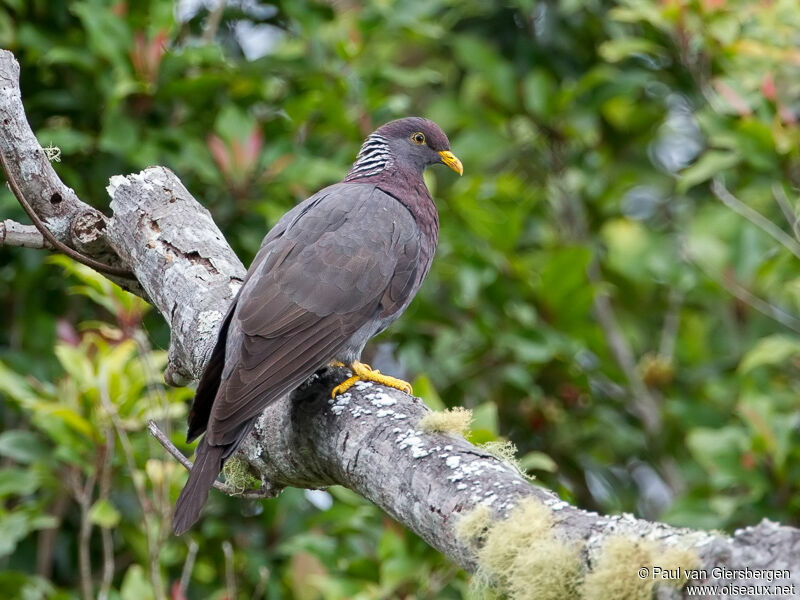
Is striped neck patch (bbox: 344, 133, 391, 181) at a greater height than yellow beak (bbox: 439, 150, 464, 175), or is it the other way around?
striped neck patch (bbox: 344, 133, 391, 181)

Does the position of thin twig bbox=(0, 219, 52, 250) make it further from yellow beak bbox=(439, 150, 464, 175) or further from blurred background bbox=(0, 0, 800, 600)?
yellow beak bbox=(439, 150, 464, 175)

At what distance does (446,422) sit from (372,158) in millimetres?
2002

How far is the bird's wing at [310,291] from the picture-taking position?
107 inches

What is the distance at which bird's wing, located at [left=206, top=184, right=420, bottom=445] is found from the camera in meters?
2.73

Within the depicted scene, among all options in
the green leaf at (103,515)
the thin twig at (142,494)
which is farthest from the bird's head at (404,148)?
the green leaf at (103,515)

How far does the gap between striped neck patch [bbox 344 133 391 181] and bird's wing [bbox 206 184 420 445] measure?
0.35 metres

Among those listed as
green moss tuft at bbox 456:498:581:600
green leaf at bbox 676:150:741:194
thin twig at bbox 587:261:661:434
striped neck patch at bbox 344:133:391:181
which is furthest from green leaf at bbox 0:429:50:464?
green leaf at bbox 676:150:741:194

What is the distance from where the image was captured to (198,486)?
97.7 inches

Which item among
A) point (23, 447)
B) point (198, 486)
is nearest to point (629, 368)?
point (23, 447)

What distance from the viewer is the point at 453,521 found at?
1949mm

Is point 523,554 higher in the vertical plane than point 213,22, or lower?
higher

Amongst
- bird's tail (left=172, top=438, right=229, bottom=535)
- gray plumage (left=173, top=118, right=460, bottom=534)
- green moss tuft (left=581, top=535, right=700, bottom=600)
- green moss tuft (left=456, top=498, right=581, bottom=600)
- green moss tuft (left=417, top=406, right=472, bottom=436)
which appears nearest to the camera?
green moss tuft (left=581, top=535, right=700, bottom=600)

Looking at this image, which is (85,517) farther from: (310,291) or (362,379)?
(362,379)

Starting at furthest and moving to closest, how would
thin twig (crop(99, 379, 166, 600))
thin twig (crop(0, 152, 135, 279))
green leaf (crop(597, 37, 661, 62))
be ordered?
green leaf (crop(597, 37, 661, 62))
thin twig (crop(99, 379, 166, 600))
thin twig (crop(0, 152, 135, 279))
